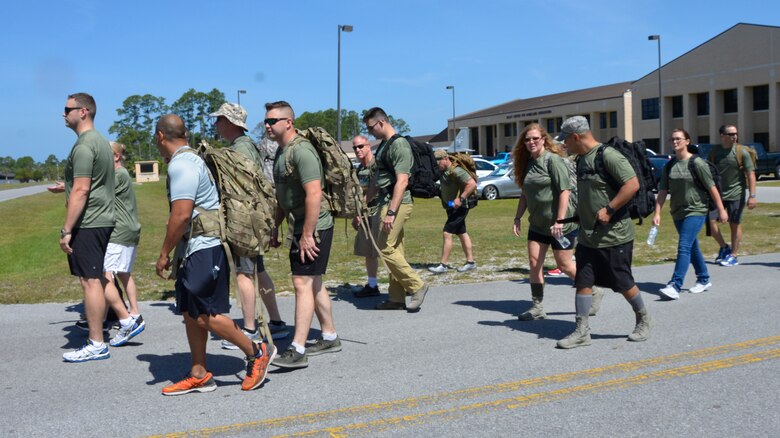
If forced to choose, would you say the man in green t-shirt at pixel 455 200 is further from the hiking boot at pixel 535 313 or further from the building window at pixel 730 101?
the building window at pixel 730 101

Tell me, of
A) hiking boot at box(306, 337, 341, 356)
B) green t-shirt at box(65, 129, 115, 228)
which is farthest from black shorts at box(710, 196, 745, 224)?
green t-shirt at box(65, 129, 115, 228)

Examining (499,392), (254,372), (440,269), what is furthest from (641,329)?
(440,269)

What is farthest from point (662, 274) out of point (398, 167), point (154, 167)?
point (154, 167)

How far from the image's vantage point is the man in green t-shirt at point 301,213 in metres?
5.70

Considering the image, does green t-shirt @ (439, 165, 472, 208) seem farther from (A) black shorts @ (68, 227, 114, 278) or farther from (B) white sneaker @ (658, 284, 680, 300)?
(A) black shorts @ (68, 227, 114, 278)

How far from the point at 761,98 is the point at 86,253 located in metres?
56.5

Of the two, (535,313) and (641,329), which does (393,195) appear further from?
Result: (641,329)

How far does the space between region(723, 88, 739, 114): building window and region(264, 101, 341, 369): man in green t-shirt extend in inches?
2235

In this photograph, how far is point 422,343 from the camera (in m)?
6.60

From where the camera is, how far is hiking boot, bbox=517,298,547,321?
293 inches

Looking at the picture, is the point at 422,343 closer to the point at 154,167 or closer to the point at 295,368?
the point at 295,368

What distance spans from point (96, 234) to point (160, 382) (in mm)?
1329

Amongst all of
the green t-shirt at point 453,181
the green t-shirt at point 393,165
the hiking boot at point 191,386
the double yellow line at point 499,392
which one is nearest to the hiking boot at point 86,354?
the hiking boot at point 191,386

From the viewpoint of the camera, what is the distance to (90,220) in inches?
238
